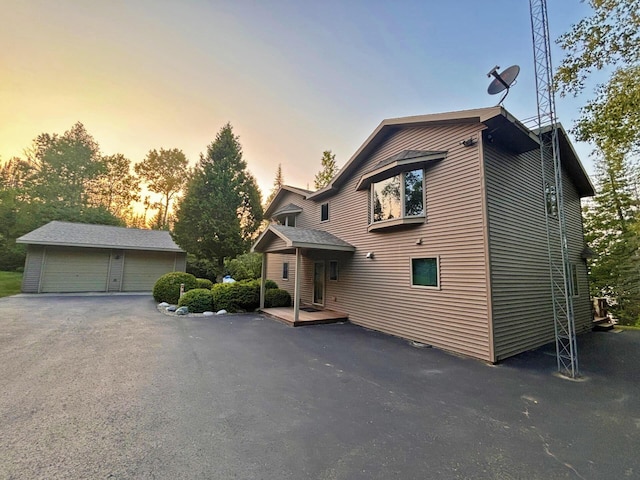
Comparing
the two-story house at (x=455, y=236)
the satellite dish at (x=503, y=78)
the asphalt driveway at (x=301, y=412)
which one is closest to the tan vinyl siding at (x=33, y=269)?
the asphalt driveway at (x=301, y=412)

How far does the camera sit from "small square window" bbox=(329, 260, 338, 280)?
10406 millimetres

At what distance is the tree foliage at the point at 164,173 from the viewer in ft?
91.6

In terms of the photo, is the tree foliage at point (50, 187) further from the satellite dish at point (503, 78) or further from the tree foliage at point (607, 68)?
the tree foliage at point (607, 68)

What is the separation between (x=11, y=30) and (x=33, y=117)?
4.03m

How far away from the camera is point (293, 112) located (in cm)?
1176

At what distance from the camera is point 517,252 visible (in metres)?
6.68

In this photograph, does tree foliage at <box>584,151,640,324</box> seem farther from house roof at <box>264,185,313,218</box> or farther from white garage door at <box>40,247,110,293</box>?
white garage door at <box>40,247,110,293</box>

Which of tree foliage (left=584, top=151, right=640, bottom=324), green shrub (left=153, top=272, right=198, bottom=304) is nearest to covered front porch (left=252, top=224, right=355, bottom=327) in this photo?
green shrub (left=153, top=272, right=198, bottom=304)

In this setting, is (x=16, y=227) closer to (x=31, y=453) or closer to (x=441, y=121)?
(x=31, y=453)

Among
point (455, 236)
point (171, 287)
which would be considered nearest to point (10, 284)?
point (171, 287)

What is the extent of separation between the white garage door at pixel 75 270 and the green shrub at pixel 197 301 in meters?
9.40

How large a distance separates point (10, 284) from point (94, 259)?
5201 millimetres

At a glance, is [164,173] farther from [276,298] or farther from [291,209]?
[276,298]

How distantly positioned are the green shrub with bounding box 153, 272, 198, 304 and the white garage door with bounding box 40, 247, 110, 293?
6066 millimetres
